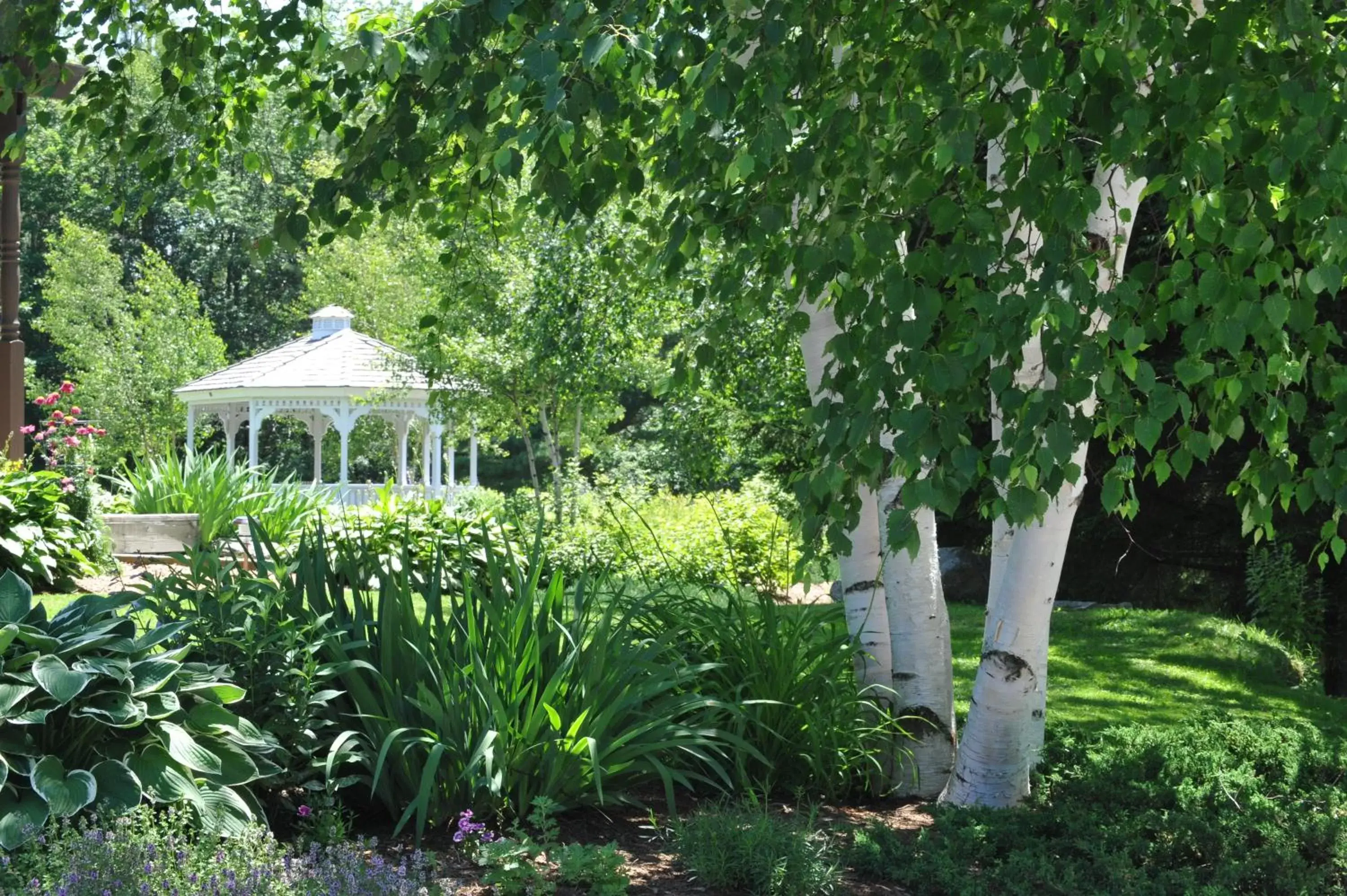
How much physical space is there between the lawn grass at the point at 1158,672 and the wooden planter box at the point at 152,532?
677 cm

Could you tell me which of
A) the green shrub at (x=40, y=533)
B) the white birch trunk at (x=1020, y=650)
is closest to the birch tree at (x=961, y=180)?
the white birch trunk at (x=1020, y=650)

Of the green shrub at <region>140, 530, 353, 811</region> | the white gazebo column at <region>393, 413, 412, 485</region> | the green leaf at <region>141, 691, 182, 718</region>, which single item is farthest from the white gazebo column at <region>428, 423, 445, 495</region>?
the green leaf at <region>141, 691, 182, 718</region>

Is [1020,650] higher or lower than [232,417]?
lower

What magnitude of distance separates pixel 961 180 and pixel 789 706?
2.07 meters

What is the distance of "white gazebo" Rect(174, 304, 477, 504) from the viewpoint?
18.9m

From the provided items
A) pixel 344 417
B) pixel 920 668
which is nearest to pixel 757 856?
pixel 920 668

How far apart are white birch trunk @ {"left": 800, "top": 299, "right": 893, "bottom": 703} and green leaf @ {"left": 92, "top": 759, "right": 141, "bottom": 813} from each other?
8.79 ft

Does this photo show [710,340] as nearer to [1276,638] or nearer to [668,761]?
[668,761]

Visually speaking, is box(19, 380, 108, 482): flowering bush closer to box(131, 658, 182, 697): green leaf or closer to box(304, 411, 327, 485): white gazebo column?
box(131, 658, 182, 697): green leaf

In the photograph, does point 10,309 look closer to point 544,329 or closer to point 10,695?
point 544,329

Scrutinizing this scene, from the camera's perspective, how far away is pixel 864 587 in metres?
4.75

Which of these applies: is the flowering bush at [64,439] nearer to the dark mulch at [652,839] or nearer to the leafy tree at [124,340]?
the dark mulch at [652,839]

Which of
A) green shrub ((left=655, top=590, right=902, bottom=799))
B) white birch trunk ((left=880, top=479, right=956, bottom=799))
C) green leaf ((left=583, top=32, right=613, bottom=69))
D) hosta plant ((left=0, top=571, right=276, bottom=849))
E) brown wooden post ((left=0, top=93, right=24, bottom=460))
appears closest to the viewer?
green leaf ((left=583, top=32, right=613, bottom=69))

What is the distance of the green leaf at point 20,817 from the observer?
2828mm
